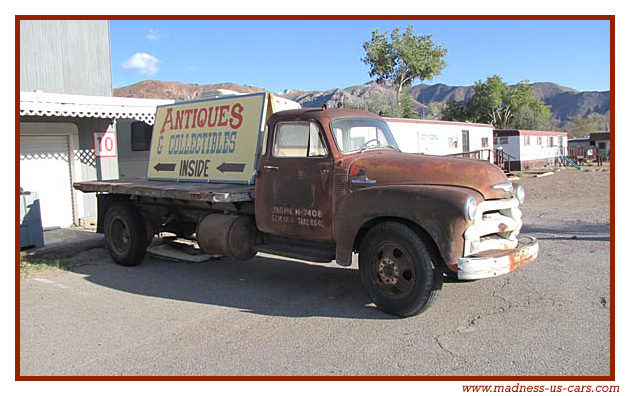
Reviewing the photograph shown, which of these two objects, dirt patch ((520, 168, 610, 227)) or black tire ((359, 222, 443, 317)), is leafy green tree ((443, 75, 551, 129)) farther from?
black tire ((359, 222, 443, 317))

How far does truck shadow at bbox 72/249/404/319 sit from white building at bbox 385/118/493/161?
539 inches

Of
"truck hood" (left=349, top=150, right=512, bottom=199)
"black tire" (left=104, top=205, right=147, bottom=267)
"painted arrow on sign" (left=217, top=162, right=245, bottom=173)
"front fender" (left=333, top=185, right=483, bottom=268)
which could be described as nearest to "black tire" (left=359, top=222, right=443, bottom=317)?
"front fender" (left=333, top=185, right=483, bottom=268)

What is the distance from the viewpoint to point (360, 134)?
6.61 metres

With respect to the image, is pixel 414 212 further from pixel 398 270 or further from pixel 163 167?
pixel 163 167

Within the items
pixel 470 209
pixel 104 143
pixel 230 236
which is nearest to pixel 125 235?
pixel 230 236

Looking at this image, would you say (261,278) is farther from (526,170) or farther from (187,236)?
(526,170)

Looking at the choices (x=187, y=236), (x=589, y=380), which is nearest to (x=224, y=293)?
(x=187, y=236)

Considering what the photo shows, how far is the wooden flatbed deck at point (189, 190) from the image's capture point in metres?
6.77

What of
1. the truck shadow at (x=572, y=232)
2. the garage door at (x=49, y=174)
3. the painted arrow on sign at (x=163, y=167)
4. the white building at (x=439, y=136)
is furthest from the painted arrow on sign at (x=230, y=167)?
the white building at (x=439, y=136)

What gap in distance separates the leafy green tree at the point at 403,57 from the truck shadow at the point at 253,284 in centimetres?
4089

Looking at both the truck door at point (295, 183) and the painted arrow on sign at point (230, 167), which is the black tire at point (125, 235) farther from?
the truck door at point (295, 183)

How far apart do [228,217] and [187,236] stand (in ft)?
7.24

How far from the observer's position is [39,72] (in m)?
12.5

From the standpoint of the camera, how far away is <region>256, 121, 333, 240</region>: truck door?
243 inches
